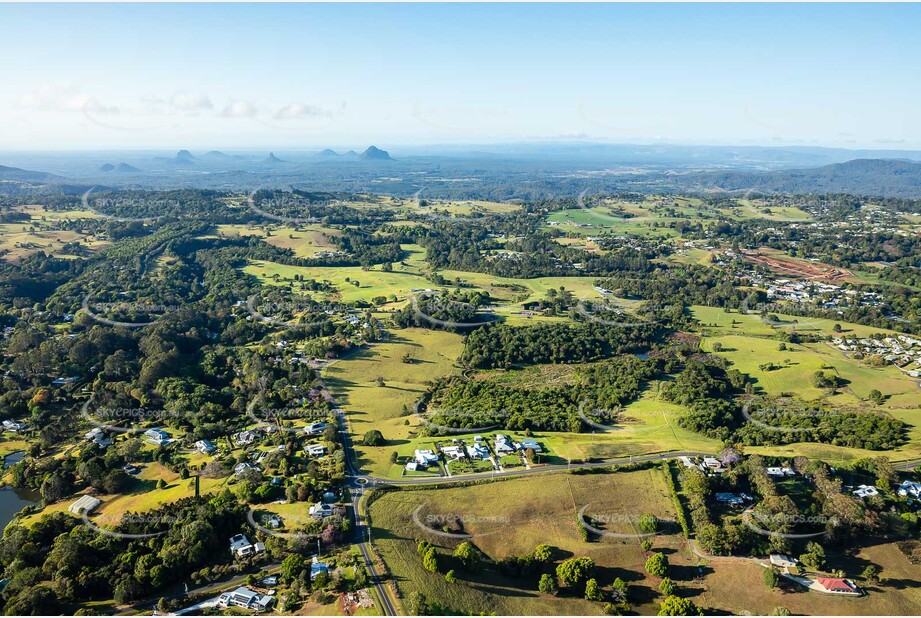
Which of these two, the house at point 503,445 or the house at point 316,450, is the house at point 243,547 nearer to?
the house at point 316,450

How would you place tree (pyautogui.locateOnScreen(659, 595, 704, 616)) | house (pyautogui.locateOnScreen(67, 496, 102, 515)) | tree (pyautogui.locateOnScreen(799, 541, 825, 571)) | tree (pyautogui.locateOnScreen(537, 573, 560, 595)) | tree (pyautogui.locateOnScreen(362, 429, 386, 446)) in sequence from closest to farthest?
tree (pyautogui.locateOnScreen(659, 595, 704, 616))
tree (pyautogui.locateOnScreen(537, 573, 560, 595))
tree (pyautogui.locateOnScreen(799, 541, 825, 571))
house (pyautogui.locateOnScreen(67, 496, 102, 515))
tree (pyautogui.locateOnScreen(362, 429, 386, 446))

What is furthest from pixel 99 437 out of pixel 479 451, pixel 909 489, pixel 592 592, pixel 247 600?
pixel 909 489

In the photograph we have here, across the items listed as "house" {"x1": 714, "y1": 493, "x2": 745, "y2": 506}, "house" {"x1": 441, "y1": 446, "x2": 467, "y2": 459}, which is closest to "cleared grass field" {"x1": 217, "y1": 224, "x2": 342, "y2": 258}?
"house" {"x1": 441, "y1": 446, "x2": 467, "y2": 459}

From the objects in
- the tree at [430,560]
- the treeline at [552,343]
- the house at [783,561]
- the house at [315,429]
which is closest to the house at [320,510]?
the tree at [430,560]

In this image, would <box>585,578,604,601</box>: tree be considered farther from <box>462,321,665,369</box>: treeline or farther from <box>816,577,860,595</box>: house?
<box>462,321,665,369</box>: treeline

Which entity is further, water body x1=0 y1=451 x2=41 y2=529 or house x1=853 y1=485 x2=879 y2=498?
water body x1=0 y1=451 x2=41 y2=529

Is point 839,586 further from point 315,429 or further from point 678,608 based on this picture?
point 315,429

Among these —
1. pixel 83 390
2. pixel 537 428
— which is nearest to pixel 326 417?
pixel 537 428

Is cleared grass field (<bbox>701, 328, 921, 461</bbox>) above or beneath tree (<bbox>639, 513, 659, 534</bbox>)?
above

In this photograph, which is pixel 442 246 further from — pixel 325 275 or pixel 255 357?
pixel 255 357
